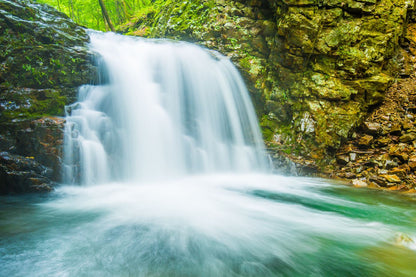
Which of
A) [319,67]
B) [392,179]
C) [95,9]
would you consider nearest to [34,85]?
[319,67]

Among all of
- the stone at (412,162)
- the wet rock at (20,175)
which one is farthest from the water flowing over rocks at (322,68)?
the wet rock at (20,175)

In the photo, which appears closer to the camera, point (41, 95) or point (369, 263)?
point (369, 263)

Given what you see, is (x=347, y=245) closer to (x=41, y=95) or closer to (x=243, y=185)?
(x=243, y=185)

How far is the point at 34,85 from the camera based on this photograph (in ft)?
17.8

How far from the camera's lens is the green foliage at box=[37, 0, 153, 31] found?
55.7 ft

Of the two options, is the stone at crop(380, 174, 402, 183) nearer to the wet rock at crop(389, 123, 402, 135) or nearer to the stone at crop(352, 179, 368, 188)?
the stone at crop(352, 179, 368, 188)

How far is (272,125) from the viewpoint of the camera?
25.7ft

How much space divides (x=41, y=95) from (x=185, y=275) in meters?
5.55

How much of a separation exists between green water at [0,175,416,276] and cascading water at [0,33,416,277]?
0.8 inches

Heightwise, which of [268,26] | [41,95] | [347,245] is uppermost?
[268,26]

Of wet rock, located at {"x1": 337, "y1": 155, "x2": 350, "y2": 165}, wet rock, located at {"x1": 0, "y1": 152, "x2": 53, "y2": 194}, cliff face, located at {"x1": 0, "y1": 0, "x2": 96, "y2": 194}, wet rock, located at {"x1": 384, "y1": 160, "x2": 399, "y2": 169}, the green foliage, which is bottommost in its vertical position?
wet rock, located at {"x1": 384, "y1": 160, "x2": 399, "y2": 169}

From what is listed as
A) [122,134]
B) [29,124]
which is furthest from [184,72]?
[29,124]

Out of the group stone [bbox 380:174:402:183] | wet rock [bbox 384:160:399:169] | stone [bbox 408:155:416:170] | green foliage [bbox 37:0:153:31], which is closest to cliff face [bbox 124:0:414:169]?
wet rock [bbox 384:160:399:169]

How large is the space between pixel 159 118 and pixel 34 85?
3.27m
